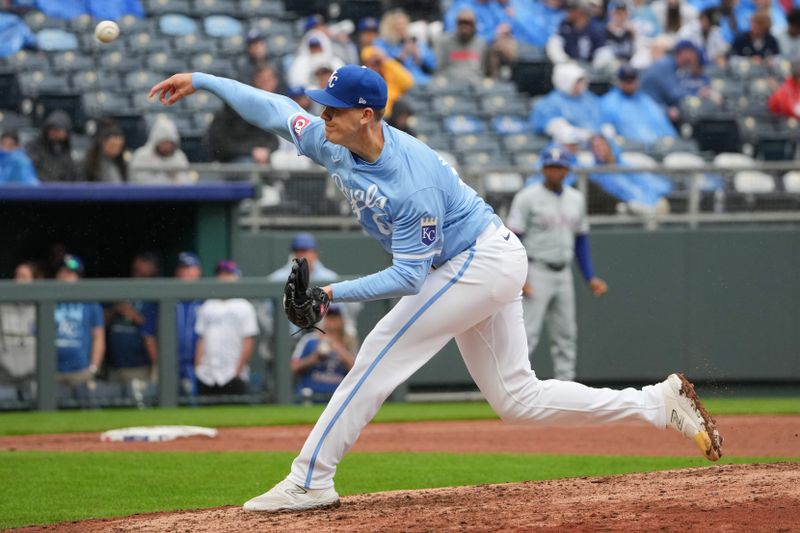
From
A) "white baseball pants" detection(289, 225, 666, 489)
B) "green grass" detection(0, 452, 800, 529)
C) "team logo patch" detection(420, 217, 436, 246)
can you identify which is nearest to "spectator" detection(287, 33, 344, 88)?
"green grass" detection(0, 452, 800, 529)

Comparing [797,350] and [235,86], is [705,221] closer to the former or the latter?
[797,350]

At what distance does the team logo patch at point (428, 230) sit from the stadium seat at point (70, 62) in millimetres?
10061

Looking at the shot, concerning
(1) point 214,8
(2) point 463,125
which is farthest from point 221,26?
(2) point 463,125

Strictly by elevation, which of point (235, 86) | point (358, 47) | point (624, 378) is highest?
point (358, 47)

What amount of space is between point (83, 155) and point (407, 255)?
8.29m

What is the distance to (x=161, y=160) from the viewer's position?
41.5 ft

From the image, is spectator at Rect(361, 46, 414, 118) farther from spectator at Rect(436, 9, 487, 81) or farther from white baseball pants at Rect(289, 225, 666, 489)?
white baseball pants at Rect(289, 225, 666, 489)

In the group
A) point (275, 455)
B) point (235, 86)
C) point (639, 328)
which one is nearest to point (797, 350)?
point (639, 328)

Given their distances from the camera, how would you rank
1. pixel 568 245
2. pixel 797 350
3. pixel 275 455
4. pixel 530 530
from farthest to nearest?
pixel 797 350 < pixel 568 245 < pixel 275 455 < pixel 530 530

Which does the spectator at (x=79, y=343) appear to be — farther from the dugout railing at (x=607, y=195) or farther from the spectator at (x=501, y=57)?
the spectator at (x=501, y=57)

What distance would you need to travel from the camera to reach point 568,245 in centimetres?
1206

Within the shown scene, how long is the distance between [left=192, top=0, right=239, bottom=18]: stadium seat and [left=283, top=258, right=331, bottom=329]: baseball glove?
11.3 meters

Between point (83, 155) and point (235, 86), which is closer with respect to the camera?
point (235, 86)

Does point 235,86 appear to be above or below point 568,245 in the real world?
above
